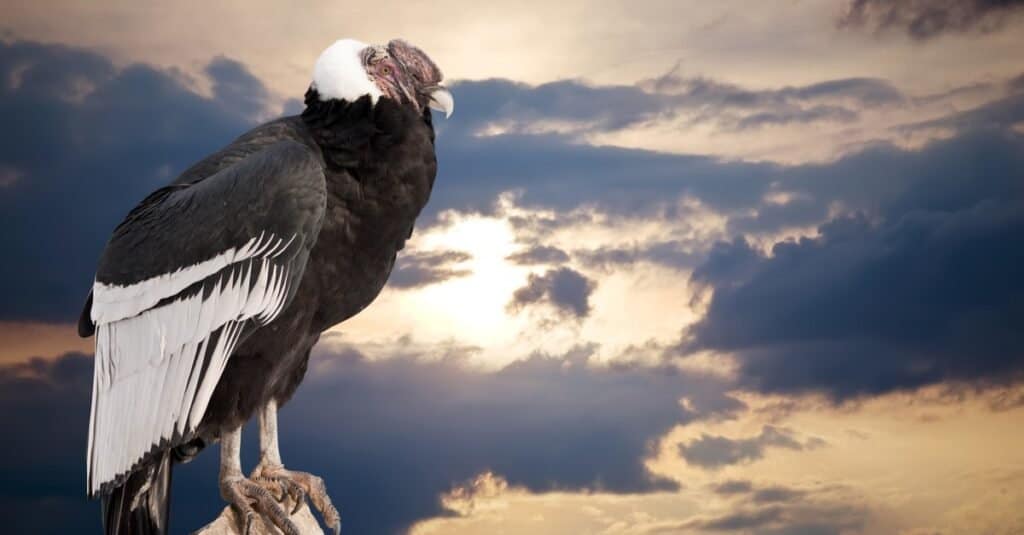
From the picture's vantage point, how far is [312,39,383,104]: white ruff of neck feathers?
1063cm

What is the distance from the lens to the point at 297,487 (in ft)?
36.4

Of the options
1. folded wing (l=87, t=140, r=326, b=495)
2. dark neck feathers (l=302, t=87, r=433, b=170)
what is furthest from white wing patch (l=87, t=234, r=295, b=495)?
dark neck feathers (l=302, t=87, r=433, b=170)

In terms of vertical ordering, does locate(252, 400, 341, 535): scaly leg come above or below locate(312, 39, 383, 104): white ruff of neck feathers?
below

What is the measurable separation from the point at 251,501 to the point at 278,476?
374mm

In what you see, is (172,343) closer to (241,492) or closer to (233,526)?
(241,492)

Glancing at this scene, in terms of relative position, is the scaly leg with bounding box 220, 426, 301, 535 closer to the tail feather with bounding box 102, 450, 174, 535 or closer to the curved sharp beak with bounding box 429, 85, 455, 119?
the tail feather with bounding box 102, 450, 174, 535

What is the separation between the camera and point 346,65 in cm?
1069

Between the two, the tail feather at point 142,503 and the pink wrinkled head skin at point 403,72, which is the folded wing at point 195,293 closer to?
the tail feather at point 142,503

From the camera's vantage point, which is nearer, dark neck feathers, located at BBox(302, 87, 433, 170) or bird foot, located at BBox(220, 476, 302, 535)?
dark neck feathers, located at BBox(302, 87, 433, 170)

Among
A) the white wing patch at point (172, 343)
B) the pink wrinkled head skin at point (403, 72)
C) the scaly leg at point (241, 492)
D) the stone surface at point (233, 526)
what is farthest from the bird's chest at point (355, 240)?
the stone surface at point (233, 526)

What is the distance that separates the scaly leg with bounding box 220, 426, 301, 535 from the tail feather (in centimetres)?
38

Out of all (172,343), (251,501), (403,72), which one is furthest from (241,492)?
(403,72)

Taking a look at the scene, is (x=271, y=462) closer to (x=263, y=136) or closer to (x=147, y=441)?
(x=147, y=441)

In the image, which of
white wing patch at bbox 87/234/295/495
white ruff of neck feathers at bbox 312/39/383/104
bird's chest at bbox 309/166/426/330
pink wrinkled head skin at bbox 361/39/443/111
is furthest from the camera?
pink wrinkled head skin at bbox 361/39/443/111
